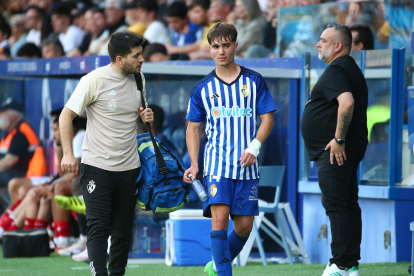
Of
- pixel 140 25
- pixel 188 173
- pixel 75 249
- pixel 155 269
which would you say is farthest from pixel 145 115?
pixel 140 25

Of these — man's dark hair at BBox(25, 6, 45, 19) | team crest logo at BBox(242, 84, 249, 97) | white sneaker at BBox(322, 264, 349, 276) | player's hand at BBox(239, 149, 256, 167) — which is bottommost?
white sneaker at BBox(322, 264, 349, 276)

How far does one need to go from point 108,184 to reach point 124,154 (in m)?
0.24

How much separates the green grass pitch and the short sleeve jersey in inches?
51.2

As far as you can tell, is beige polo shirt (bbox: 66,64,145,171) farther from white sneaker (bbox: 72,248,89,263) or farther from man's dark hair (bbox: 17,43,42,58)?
man's dark hair (bbox: 17,43,42,58)

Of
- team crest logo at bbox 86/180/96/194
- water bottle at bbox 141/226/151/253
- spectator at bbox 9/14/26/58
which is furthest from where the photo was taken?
spectator at bbox 9/14/26/58

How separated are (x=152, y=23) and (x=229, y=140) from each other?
6874 millimetres

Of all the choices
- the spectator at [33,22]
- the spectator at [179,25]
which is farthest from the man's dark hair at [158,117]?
the spectator at [33,22]

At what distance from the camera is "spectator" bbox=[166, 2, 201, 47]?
10.4m

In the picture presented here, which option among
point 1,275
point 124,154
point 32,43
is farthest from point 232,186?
point 32,43

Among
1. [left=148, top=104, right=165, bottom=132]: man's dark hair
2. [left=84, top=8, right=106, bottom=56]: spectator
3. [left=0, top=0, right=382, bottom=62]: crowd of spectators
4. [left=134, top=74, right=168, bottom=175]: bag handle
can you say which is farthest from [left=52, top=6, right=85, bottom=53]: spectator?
[left=134, top=74, right=168, bottom=175]: bag handle

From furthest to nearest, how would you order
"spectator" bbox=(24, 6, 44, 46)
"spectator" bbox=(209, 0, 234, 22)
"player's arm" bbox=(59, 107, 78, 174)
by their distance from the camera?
"spectator" bbox=(24, 6, 44, 46)
"spectator" bbox=(209, 0, 234, 22)
"player's arm" bbox=(59, 107, 78, 174)

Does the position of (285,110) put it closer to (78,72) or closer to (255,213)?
(78,72)

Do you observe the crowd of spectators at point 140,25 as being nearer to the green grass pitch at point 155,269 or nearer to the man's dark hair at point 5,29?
the man's dark hair at point 5,29

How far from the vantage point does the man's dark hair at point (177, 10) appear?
10.7m
